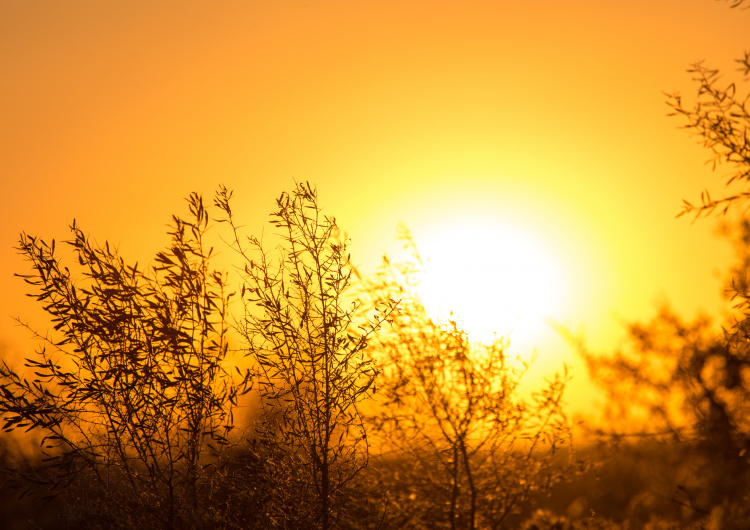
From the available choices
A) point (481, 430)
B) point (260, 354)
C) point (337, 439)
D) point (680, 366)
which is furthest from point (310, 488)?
point (680, 366)

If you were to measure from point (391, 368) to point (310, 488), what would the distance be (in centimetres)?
211

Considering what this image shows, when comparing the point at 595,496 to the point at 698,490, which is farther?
the point at 595,496

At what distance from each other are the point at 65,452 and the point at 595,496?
22.2 feet

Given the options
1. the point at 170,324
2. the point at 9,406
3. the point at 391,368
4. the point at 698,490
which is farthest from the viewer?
the point at 391,368

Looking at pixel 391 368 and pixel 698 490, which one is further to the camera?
pixel 391 368

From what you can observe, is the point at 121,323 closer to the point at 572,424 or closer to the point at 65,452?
the point at 65,452

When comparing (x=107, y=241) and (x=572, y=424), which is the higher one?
(x=107, y=241)

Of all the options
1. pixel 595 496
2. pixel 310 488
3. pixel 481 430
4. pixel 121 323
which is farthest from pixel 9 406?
pixel 595 496

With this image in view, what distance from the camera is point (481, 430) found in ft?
31.4

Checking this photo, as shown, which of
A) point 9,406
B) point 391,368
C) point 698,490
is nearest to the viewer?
point 698,490

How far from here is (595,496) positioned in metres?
9.07

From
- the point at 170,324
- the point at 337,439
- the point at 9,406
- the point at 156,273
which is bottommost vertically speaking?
the point at 337,439

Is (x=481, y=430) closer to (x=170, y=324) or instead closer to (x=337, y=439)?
(x=337, y=439)

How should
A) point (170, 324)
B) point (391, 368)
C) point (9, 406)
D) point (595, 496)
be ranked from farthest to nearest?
point (391, 368) < point (595, 496) < point (170, 324) < point (9, 406)
